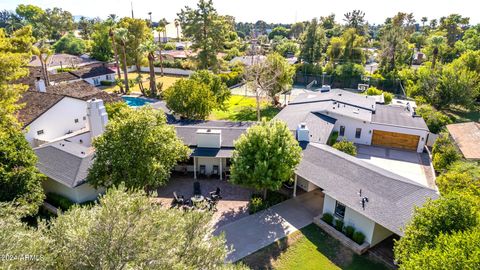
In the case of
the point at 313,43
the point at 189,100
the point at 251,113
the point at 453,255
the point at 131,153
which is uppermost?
the point at 313,43

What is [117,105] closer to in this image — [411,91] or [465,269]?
[465,269]

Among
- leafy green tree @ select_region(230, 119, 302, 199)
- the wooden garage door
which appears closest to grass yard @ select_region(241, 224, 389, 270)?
leafy green tree @ select_region(230, 119, 302, 199)

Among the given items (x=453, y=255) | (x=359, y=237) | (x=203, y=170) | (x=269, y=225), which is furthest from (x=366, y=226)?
(x=203, y=170)

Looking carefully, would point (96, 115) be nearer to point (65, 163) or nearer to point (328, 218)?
point (65, 163)

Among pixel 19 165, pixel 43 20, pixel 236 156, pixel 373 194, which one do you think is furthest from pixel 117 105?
pixel 43 20

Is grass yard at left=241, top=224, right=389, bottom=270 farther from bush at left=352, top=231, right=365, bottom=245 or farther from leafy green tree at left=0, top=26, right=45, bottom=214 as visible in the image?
leafy green tree at left=0, top=26, right=45, bottom=214

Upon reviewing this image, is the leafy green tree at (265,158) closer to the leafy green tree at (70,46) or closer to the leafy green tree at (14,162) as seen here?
the leafy green tree at (14,162)

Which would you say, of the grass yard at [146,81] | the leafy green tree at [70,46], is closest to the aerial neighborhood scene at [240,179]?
the grass yard at [146,81]
